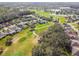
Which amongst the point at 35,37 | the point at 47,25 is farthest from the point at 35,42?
the point at 47,25

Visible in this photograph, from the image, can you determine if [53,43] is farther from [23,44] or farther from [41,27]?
[23,44]

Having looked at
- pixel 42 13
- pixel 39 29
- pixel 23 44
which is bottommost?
pixel 23 44

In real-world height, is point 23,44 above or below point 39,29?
below

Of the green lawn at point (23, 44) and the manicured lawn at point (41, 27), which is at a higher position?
the manicured lawn at point (41, 27)

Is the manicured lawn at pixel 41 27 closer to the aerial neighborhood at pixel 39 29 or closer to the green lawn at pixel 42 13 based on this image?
the aerial neighborhood at pixel 39 29

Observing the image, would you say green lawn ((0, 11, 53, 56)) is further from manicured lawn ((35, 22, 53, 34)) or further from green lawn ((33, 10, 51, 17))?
green lawn ((33, 10, 51, 17))

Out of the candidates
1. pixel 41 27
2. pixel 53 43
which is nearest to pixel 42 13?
pixel 41 27

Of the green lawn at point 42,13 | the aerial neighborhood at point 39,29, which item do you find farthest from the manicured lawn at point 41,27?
the green lawn at point 42,13

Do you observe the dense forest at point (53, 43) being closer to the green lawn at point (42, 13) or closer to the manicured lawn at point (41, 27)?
the manicured lawn at point (41, 27)

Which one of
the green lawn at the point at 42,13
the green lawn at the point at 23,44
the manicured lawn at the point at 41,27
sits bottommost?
the green lawn at the point at 23,44

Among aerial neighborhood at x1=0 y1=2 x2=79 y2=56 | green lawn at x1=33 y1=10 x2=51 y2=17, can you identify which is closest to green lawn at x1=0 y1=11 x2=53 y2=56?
aerial neighborhood at x1=0 y1=2 x2=79 y2=56
